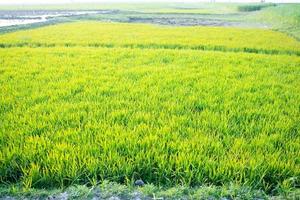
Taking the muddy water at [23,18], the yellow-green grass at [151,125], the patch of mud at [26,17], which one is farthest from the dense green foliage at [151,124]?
the patch of mud at [26,17]

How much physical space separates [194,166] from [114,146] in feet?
3.00

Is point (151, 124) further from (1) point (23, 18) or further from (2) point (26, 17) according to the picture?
(2) point (26, 17)

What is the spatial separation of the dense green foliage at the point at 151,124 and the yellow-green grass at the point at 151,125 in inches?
0.5

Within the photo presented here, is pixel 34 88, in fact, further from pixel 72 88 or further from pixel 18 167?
pixel 18 167

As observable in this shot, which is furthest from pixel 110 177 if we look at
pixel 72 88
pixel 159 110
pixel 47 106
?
pixel 72 88

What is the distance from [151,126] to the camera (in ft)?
13.2

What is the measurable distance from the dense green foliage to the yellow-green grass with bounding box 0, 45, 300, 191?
0.04 feet

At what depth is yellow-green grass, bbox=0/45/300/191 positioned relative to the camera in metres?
3.16

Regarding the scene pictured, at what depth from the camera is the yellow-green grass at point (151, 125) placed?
125 inches

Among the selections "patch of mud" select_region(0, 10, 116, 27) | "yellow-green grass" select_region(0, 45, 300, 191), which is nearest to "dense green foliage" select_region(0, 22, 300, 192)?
"yellow-green grass" select_region(0, 45, 300, 191)

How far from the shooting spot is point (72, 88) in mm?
5805

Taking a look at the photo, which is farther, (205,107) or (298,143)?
(205,107)

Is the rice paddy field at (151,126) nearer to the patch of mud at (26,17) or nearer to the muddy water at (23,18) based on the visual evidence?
the muddy water at (23,18)

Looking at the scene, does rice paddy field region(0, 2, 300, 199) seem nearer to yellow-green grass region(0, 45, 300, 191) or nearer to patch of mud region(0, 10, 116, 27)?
yellow-green grass region(0, 45, 300, 191)
